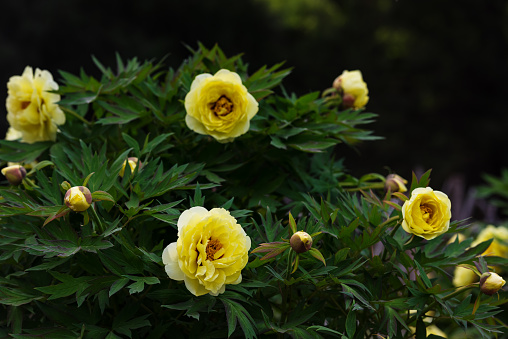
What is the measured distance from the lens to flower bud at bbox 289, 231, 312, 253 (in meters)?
1.01

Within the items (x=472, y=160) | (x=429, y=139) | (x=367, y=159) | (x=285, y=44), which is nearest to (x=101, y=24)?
(x=285, y=44)

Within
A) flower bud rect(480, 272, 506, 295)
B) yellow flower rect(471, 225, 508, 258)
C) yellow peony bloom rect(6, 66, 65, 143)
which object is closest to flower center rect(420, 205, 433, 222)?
flower bud rect(480, 272, 506, 295)

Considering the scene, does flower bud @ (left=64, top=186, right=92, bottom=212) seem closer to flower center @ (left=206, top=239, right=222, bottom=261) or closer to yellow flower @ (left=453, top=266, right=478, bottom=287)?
flower center @ (left=206, top=239, right=222, bottom=261)

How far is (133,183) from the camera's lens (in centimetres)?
115

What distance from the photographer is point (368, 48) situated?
9914 mm

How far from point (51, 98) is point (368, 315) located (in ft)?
2.80

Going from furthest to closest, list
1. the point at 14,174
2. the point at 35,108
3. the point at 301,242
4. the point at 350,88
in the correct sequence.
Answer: the point at 350,88
the point at 35,108
the point at 14,174
the point at 301,242

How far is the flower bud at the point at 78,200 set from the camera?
1.01 m

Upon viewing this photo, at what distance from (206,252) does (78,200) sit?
A: 233 millimetres

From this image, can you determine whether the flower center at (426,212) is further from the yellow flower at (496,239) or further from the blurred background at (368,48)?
the blurred background at (368,48)

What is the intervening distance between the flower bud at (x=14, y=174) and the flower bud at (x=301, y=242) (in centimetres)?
61

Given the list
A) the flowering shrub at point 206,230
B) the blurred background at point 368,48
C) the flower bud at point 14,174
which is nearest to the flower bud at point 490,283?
the flowering shrub at point 206,230

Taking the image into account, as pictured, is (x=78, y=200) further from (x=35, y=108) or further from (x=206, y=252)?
(x=35, y=108)

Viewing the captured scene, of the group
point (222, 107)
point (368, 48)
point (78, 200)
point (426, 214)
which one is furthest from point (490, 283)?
point (368, 48)
